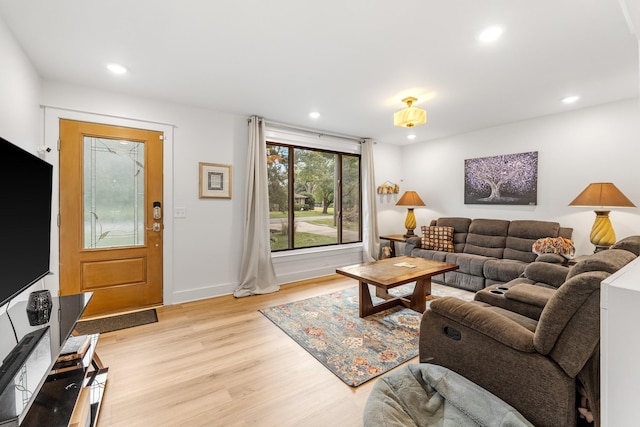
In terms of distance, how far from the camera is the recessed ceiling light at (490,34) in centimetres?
192

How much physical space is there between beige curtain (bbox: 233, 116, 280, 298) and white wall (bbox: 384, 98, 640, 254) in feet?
10.7

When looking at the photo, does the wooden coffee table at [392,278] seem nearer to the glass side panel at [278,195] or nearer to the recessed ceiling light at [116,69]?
the glass side panel at [278,195]

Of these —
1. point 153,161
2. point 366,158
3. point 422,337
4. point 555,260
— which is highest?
point 366,158

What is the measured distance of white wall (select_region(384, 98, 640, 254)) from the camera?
3.24 m

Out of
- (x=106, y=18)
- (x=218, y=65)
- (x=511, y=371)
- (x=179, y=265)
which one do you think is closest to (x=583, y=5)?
(x=511, y=371)

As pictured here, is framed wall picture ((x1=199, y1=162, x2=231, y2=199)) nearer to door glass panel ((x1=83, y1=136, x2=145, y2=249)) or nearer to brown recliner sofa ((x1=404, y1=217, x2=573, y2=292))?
door glass panel ((x1=83, y1=136, x2=145, y2=249))

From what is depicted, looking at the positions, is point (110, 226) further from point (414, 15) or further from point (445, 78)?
point (445, 78)

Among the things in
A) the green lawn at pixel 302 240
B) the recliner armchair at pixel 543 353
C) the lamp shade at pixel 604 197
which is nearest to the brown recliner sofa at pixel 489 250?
the lamp shade at pixel 604 197

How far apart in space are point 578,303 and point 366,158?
4094 millimetres

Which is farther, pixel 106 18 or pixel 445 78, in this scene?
pixel 445 78

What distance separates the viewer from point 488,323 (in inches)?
58.7

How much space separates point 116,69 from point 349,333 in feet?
10.5

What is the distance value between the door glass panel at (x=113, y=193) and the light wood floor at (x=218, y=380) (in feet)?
3.45

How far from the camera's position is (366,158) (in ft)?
16.6
